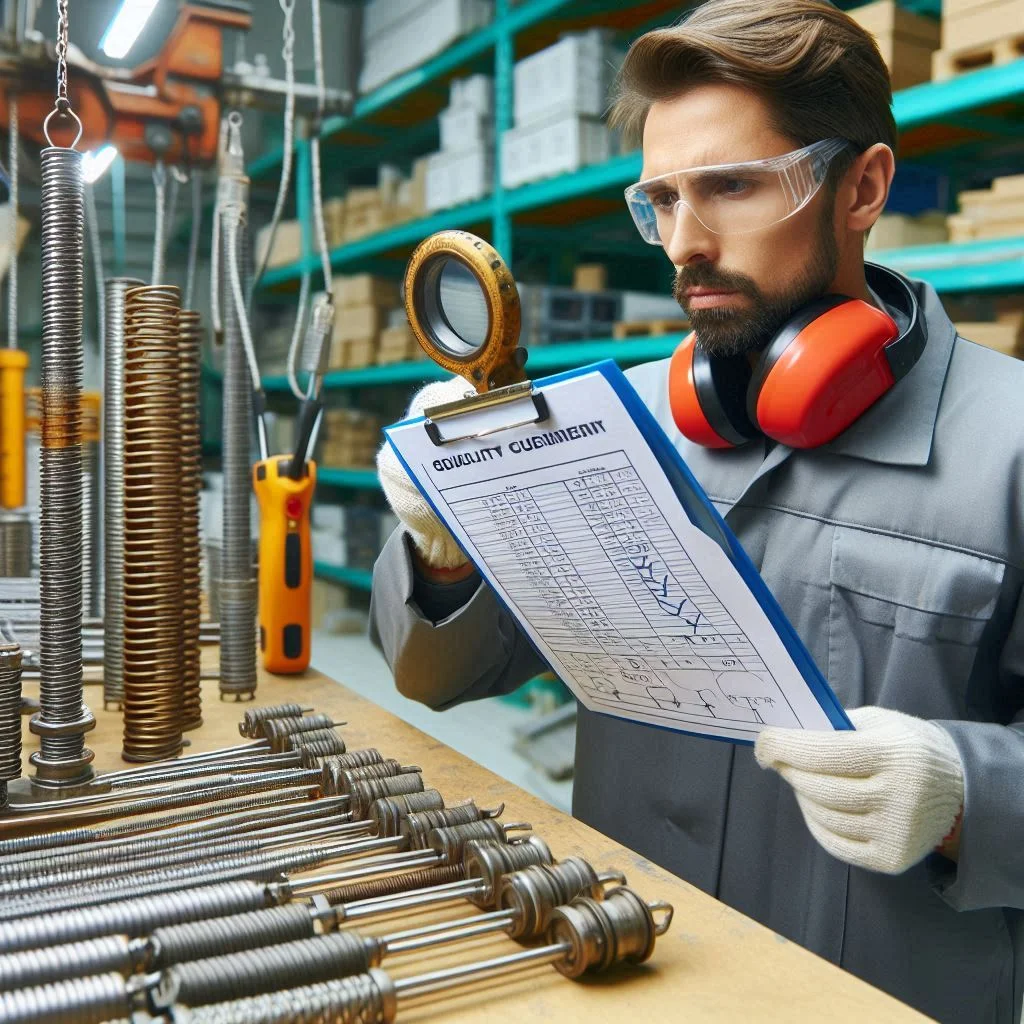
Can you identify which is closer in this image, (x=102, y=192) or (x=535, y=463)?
(x=535, y=463)

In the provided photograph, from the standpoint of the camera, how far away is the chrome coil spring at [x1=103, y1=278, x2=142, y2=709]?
1111 mm

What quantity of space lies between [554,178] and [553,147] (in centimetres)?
11

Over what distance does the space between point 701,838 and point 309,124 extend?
128cm

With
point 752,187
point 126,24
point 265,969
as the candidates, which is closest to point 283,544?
point 752,187

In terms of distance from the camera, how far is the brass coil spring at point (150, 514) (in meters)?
0.93

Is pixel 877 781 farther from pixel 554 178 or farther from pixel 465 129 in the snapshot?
pixel 465 129

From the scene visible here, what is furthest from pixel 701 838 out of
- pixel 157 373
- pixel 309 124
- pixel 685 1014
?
pixel 309 124

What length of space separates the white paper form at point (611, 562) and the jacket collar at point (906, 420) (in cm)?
35

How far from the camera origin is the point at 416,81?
4246 mm

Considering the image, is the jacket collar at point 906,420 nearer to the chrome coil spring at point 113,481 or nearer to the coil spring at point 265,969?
the coil spring at point 265,969

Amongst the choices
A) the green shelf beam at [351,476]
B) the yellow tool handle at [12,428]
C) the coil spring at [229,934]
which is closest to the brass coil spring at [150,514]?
the coil spring at [229,934]

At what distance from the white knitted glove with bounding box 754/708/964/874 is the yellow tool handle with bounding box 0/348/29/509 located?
1721 mm

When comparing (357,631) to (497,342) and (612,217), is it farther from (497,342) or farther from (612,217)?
(497,342)

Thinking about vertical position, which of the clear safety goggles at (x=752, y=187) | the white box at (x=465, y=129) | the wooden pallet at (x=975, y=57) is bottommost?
the clear safety goggles at (x=752, y=187)
